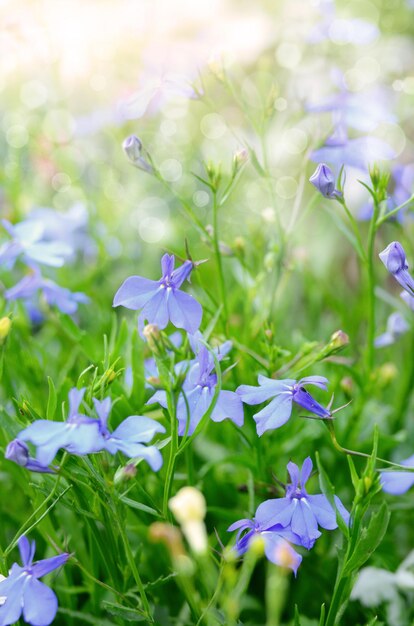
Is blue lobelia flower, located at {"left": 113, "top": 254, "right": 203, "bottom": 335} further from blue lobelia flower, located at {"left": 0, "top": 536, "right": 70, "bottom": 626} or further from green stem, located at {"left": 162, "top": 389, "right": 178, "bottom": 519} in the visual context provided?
blue lobelia flower, located at {"left": 0, "top": 536, "right": 70, "bottom": 626}

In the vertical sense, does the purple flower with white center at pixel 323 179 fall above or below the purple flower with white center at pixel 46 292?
above

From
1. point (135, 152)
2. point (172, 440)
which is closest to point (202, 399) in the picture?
point (172, 440)

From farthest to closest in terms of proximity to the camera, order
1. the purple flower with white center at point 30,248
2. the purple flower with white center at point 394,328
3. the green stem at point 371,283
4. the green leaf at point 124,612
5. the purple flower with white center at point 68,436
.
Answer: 1. the purple flower with white center at point 394,328
2. the purple flower with white center at point 30,248
3. the green stem at point 371,283
4. the green leaf at point 124,612
5. the purple flower with white center at point 68,436

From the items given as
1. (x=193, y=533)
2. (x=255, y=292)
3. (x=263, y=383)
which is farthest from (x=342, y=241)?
(x=193, y=533)

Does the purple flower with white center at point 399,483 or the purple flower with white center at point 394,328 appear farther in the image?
the purple flower with white center at point 394,328

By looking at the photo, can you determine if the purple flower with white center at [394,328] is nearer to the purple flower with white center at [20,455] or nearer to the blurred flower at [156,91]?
the blurred flower at [156,91]

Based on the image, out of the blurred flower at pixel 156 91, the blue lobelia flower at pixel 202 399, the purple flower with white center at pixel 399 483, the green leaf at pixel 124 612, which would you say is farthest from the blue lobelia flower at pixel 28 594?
the blurred flower at pixel 156 91

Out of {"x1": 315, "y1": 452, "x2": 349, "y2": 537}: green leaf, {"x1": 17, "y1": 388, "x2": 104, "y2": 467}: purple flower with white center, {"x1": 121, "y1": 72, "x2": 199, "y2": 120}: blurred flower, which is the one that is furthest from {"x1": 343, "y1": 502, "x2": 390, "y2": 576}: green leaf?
{"x1": 121, "y1": 72, "x2": 199, "y2": 120}: blurred flower
